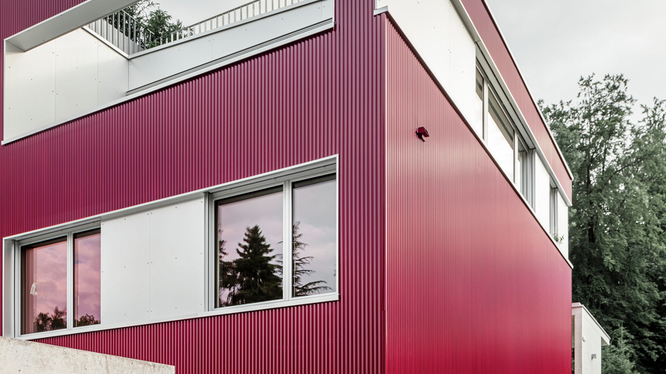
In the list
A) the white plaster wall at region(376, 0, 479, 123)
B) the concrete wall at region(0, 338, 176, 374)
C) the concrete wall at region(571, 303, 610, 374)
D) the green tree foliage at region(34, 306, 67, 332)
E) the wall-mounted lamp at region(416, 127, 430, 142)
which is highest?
the white plaster wall at region(376, 0, 479, 123)

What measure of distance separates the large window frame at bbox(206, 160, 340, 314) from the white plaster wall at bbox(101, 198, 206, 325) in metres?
0.11

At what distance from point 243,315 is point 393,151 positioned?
2280 millimetres

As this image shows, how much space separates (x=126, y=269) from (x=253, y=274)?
2.00m

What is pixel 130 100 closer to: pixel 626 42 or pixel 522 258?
pixel 522 258

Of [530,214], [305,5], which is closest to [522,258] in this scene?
[530,214]

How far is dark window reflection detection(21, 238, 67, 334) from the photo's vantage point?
9211mm

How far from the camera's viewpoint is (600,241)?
1213 inches

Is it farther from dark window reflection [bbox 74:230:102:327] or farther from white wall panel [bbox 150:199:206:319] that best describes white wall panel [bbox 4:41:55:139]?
white wall panel [bbox 150:199:206:319]

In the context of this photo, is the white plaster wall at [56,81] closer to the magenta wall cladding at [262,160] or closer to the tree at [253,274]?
the magenta wall cladding at [262,160]

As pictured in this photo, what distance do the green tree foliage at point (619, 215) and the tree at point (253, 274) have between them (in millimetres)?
25556

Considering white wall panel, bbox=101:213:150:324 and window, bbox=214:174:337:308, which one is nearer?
window, bbox=214:174:337:308

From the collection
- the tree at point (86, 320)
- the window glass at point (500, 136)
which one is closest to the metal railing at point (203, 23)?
the window glass at point (500, 136)

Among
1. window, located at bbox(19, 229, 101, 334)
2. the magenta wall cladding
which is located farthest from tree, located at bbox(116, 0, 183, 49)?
the magenta wall cladding

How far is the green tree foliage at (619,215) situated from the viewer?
30.9 m
